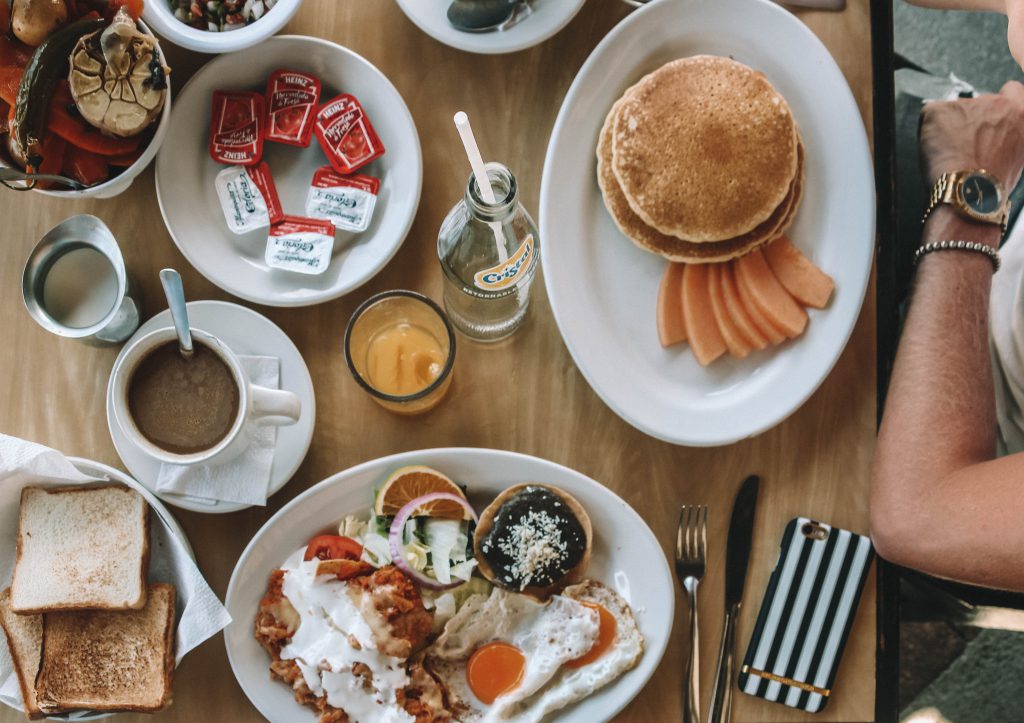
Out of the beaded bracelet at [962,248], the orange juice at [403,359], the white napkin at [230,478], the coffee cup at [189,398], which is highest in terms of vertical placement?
the beaded bracelet at [962,248]

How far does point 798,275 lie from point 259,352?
2.83 ft

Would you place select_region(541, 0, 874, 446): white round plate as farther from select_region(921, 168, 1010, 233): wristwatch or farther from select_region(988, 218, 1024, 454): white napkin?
select_region(988, 218, 1024, 454): white napkin

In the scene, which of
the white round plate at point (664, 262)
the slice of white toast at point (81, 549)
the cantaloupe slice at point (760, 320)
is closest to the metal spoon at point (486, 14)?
the white round plate at point (664, 262)

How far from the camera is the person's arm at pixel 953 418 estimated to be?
1.22 m

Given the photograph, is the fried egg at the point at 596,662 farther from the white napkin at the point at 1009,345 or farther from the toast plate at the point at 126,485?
the white napkin at the point at 1009,345

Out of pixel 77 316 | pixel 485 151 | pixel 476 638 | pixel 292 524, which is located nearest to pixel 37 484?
pixel 77 316

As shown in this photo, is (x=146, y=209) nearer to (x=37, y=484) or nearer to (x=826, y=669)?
(x=37, y=484)

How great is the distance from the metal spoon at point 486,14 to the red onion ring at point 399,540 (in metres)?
0.73

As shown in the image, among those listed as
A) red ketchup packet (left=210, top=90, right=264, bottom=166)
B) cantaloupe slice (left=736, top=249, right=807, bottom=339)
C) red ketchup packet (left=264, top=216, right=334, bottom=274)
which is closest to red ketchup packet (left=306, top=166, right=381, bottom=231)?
red ketchup packet (left=264, top=216, right=334, bottom=274)

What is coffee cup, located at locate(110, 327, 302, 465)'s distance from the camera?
1199 millimetres

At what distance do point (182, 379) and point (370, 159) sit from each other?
46 cm

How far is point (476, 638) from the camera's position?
4.22 feet

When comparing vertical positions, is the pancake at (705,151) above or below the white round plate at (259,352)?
above

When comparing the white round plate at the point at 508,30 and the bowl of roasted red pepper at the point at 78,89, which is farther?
the white round plate at the point at 508,30
